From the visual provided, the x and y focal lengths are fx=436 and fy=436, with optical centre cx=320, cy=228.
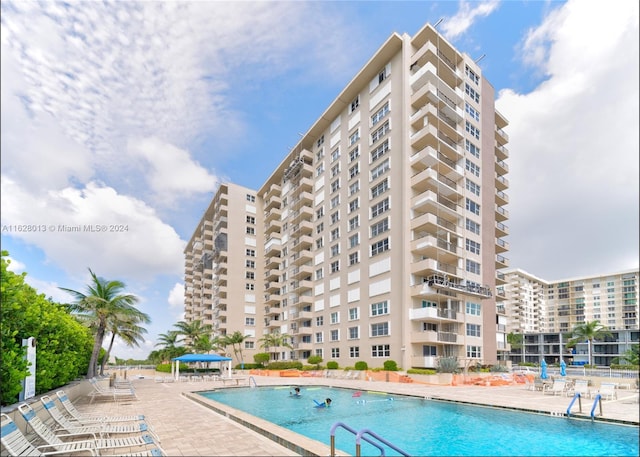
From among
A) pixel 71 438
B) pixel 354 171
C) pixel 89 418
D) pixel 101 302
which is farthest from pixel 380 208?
pixel 71 438

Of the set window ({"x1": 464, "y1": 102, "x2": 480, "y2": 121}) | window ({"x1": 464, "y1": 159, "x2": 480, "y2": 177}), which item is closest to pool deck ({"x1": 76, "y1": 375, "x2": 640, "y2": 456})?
window ({"x1": 464, "y1": 159, "x2": 480, "y2": 177})

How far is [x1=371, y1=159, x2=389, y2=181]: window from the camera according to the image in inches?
1817

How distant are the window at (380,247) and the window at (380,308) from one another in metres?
5.20

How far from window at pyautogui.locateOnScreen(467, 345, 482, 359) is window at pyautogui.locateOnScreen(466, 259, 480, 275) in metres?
7.61

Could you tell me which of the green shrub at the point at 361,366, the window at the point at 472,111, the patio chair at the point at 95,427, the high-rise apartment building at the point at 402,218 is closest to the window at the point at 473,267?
the high-rise apartment building at the point at 402,218

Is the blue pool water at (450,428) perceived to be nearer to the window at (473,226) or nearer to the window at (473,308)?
the window at (473,308)

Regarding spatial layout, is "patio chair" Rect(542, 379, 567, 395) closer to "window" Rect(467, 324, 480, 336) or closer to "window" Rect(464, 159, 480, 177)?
"window" Rect(467, 324, 480, 336)

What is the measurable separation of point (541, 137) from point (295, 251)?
51650 millimetres

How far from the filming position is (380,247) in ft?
148

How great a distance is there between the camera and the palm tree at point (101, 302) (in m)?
30.6

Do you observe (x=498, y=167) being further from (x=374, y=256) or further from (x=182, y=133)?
(x=182, y=133)

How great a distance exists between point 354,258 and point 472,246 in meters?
12.7

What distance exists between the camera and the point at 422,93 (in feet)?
141

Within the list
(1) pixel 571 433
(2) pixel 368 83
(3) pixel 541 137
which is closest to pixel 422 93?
(2) pixel 368 83
